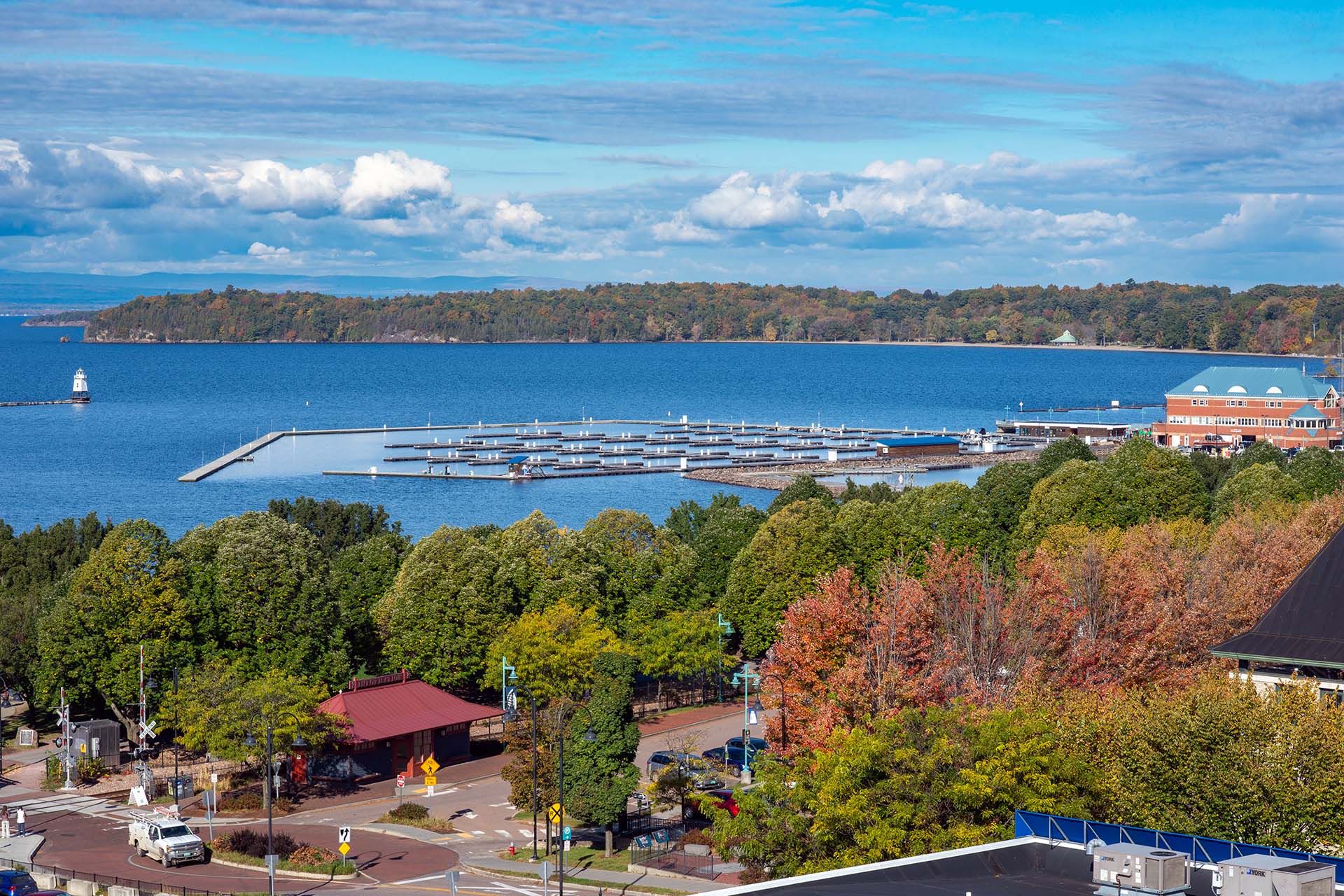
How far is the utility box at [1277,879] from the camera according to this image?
73.9 feet

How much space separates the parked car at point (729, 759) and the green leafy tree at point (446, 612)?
9972 millimetres

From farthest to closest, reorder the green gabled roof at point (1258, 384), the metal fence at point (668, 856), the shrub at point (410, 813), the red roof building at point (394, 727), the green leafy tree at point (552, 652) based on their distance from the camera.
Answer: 1. the green gabled roof at point (1258, 384)
2. the green leafy tree at point (552, 652)
3. the red roof building at point (394, 727)
4. the shrub at point (410, 813)
5. the metal fence at point (668, 856)

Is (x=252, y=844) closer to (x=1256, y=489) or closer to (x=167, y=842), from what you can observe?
(x=167, y=842)

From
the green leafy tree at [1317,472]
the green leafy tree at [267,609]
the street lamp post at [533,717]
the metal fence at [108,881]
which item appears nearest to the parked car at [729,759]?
the street lamp post at [533,717]

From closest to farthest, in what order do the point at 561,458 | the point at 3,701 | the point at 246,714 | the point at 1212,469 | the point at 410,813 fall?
the point at 410,813 → the point at 246,714 → the point at 3,701 → the point at 1212,469 → the point at 561,458

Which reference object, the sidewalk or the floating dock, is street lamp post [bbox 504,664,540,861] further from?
the floating dock

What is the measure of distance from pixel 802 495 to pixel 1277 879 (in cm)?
6501

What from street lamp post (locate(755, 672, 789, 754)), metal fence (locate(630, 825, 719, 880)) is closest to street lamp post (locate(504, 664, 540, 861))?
metal fence (locate(630, 825, 719, 880))

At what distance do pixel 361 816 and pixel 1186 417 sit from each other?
13101cm

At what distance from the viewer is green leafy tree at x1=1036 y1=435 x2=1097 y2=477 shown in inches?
3693

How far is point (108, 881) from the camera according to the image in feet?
126

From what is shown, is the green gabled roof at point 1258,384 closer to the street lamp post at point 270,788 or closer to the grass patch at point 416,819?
the grass patch at point 416,819

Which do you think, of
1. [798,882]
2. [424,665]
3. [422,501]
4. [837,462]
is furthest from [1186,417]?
[798,882]

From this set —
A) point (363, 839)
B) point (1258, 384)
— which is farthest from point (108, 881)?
point (1258, 384)
